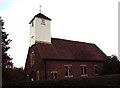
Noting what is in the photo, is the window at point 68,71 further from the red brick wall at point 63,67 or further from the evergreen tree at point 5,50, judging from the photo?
the evergreen tree at point 5,50

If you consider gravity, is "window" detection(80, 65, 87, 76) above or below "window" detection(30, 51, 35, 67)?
below

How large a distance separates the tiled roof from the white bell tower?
1.33m

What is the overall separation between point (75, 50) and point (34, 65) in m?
11.0

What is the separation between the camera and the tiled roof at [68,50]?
1204 inches

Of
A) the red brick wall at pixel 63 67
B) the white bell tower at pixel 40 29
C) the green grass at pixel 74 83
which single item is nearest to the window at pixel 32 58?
the white bell tower at pixel 40 29

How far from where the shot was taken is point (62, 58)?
3075 cm

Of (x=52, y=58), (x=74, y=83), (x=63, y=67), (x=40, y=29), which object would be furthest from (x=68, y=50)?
(x=74, y=83)

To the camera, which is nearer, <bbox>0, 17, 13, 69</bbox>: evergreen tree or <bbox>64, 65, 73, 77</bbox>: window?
<bbox>64, 65, 73, 77</bbox>: window

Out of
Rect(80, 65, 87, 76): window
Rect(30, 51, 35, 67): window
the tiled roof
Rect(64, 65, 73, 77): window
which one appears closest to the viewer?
the tiled roof

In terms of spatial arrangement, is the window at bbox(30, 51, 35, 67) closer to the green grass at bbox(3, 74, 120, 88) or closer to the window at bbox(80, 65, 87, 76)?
the window at bbox(80, 65, 87, 76)

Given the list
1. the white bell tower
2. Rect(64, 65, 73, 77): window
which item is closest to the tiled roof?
the white bell tower

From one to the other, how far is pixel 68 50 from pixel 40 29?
8251 millimetres

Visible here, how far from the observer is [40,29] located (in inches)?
1291

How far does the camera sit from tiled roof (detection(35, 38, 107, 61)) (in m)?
30.6
